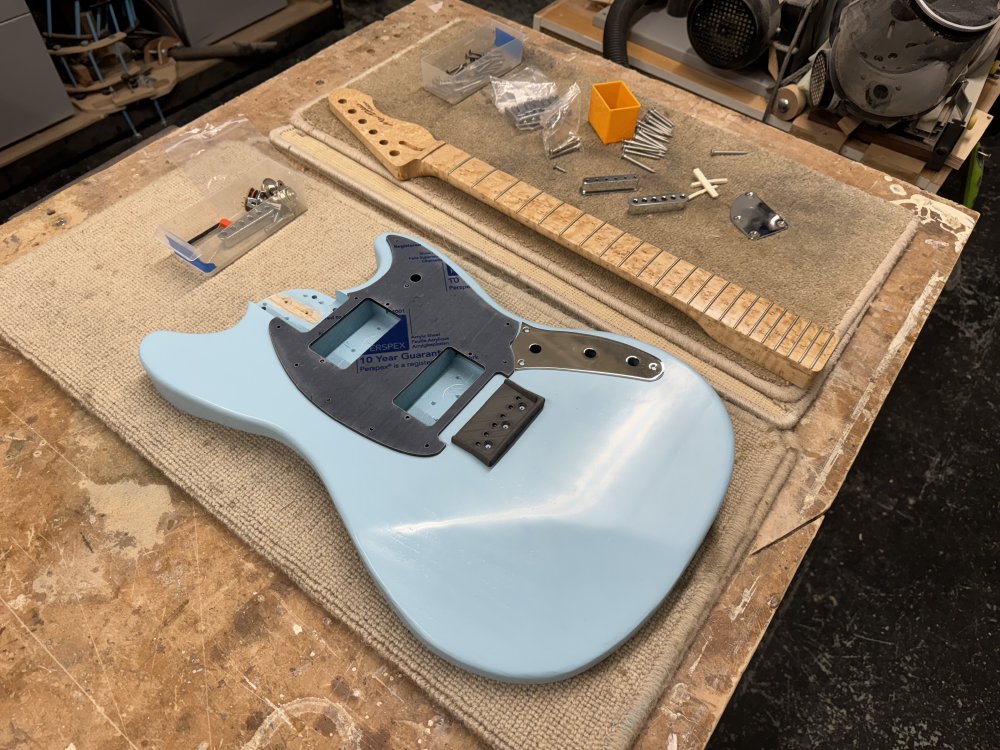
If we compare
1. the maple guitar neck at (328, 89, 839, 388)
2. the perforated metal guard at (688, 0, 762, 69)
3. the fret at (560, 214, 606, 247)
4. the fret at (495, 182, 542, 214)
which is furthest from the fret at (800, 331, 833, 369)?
the perforated metal guard at (688, 0, 762, 69)

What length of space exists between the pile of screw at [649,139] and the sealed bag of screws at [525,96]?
0.56 feet

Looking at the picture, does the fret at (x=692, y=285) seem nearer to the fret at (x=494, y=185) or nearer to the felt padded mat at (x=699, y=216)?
the felt padded mat at (x=699, y=216)

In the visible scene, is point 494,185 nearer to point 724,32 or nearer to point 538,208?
point 538,208

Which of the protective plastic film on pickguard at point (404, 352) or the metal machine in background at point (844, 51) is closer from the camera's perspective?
the protective plastic film on pickguard at point (404, 352)

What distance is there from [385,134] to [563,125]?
0.32m

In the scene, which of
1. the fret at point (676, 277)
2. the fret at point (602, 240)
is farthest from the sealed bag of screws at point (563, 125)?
the fret at point (676, 277)

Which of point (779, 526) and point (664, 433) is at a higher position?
point (664, 433)

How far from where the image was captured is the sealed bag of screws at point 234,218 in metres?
1.01

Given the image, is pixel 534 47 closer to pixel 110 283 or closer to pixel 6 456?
pixel 110 283

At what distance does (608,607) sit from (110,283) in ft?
2.76

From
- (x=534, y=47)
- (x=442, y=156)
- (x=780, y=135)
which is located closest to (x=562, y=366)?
(x=442, y=156)

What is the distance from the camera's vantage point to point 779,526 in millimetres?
785

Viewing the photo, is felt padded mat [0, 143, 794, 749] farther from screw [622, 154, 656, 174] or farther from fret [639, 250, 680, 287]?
screw [622, 154, 656, 174]

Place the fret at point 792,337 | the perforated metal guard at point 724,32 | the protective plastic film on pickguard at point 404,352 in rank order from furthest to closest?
the perforated metal guard at point 724,32, the fret at point 792,337, the protective plastic film on pickguard at point 404,352
